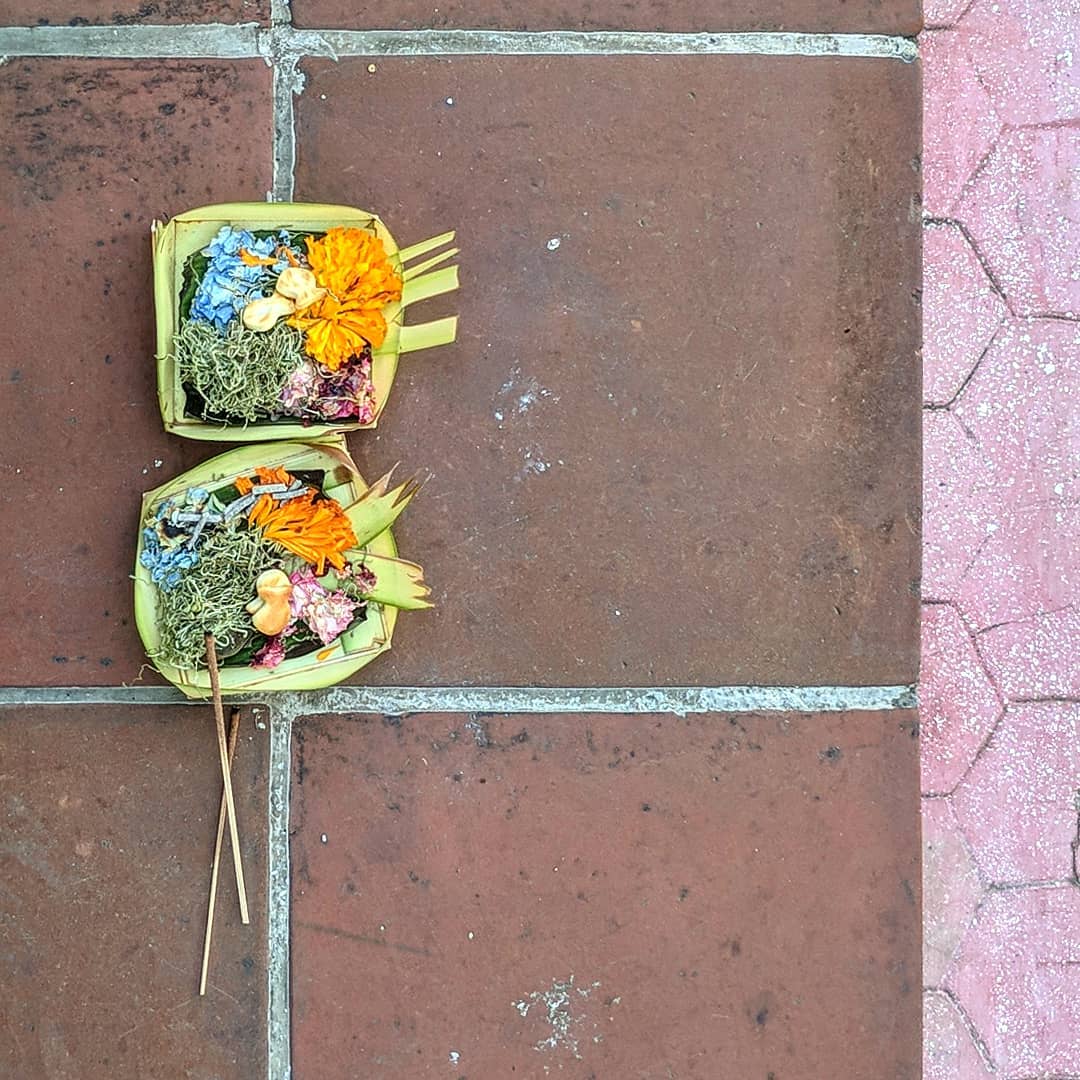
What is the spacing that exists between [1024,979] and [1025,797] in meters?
0.18

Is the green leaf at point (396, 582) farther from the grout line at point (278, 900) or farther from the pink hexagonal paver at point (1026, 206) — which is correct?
the pink hexagonal paver at point (1026, 206)

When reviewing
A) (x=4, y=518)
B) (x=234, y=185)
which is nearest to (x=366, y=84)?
(x=234, y=185)

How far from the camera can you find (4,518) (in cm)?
97

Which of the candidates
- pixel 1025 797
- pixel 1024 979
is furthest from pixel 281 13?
pixel 1024 979

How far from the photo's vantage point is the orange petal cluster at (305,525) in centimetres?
89

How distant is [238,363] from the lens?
2.89ft

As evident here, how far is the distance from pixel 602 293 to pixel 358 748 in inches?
18.8

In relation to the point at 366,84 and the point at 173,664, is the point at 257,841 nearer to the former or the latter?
the point at 173,664

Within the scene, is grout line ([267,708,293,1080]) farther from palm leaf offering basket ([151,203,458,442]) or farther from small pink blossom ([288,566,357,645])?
palm leaf offering basket ([151,203,458,442])

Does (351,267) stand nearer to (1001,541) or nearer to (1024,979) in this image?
(1001,541)

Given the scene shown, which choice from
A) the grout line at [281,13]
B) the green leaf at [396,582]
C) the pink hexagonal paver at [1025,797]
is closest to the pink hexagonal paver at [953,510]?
the pink hexagonal paver at [1025,797]

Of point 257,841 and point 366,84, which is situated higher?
point 366,84

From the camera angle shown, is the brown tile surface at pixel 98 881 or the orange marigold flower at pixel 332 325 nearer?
the orange marigold flower at pixel 332 325

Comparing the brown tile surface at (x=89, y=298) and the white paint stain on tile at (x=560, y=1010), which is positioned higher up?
the brown tile surface at (x=89, y=298)
